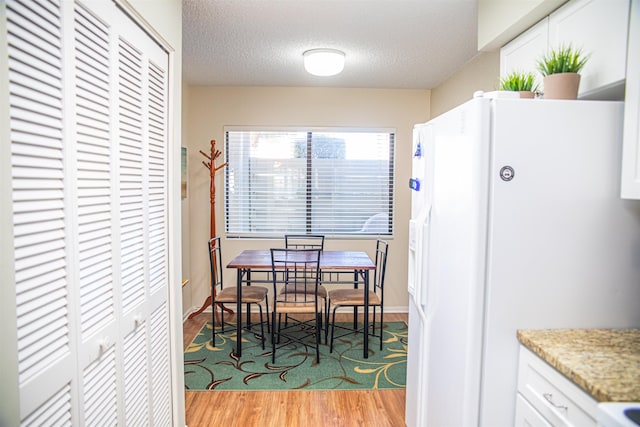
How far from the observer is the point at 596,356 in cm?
122

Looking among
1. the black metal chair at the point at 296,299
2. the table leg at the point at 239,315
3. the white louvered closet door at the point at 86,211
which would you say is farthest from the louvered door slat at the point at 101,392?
the table leg at the point at 239,315

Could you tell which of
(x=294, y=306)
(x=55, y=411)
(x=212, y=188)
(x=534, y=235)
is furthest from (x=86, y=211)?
(x=212, y=188)

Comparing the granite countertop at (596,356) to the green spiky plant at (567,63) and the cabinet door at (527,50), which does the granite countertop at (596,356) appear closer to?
the green spiky plant at (567,63)

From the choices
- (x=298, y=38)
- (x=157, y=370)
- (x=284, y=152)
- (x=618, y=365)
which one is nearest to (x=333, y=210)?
(x=284, y=152)

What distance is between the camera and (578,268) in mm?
1417

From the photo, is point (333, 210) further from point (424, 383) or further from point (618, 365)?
point (618, 365)

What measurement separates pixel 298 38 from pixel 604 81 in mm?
2047

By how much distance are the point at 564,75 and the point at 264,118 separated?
3.30 m

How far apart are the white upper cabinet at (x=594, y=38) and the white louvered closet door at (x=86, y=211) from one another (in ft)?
6.04

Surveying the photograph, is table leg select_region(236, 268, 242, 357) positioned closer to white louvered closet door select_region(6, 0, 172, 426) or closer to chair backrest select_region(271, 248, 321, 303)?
chair backrest select_region(271, 248, 321, 303)

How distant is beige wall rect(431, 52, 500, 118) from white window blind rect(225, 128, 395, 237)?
675mm

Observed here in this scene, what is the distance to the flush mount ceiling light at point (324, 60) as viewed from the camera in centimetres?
296

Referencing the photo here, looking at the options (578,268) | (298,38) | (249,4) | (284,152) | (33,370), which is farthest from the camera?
(284,152)

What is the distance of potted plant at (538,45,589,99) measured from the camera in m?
1.45
